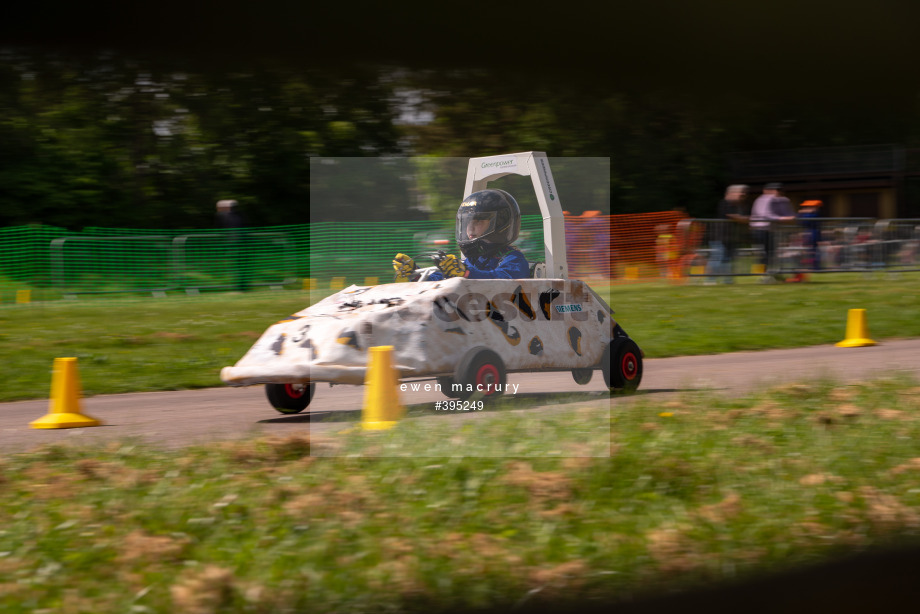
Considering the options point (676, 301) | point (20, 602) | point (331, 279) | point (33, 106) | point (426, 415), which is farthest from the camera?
point (331, 279)

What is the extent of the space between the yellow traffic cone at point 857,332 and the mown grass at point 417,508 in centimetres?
520

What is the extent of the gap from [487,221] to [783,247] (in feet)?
38.1

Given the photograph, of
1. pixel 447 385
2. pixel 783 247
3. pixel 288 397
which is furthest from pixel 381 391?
pixel 783 247

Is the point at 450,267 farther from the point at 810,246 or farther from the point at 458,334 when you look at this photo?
the point at 810,246

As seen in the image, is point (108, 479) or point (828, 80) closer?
point (828, 80)

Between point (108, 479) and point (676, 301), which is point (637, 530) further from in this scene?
point (676, 301)

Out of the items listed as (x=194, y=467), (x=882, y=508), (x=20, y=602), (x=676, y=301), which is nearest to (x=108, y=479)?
(x=194, y=467)

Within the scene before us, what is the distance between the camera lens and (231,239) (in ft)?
56.6

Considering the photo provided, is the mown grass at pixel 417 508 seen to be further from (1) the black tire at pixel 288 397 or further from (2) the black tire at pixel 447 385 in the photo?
(1) the black tire at pixel 288 397

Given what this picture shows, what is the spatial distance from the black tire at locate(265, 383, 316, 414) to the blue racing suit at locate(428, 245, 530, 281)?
119 cm

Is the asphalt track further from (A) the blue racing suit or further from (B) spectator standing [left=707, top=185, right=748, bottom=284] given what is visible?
(B) spectator standing [left=707, top=185, right=748, bottom=284]

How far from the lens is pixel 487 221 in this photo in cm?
677

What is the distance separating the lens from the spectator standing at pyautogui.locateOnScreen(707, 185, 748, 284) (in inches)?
657

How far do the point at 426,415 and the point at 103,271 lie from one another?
13.2m
